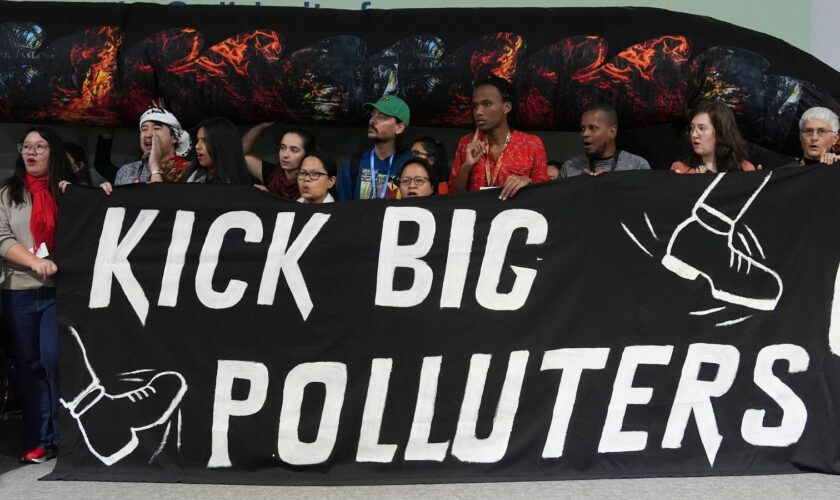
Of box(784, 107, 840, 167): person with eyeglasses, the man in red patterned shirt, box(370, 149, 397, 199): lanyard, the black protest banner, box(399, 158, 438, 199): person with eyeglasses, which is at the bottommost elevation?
the black protest banner

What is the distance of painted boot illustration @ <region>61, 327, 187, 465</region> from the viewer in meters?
5.43

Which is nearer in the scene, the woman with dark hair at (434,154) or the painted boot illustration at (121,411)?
the painted boot illustration at (121,411)

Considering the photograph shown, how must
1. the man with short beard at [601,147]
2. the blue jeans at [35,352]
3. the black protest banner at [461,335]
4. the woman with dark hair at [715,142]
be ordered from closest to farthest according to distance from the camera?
the black protest banner at [461,335], the blue jeans at [35,352], the woman with dark hair at [715,142], the man with short beard at [601,147]

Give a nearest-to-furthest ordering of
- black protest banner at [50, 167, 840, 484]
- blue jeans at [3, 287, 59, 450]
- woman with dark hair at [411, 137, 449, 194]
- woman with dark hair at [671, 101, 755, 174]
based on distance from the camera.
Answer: black protest banner at [50, 167, 840, 484], blue jeans at [3, 287, 59, 450], woman with dark hair at [671, 101, 755, 174], woman with dark hair at [411, 137, 449, 194]

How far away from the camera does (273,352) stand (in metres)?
5.41

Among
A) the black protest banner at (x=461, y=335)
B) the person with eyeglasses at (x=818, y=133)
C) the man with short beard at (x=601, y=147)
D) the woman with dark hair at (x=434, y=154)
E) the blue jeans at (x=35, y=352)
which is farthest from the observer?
the woman with dark hair at (x=434, y=154)

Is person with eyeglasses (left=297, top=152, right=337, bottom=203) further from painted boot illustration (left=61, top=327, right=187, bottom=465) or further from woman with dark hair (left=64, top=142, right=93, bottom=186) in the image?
woman with dark hair (left=64, top=142, right=93, bottom=186)


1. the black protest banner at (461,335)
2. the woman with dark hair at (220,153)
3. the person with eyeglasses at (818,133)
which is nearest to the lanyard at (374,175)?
the woman with dark hair at (220,153)

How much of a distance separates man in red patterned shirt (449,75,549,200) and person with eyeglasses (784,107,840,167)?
140 cm

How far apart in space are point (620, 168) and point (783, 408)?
5.38ft

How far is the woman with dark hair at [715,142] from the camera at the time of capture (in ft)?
19.2

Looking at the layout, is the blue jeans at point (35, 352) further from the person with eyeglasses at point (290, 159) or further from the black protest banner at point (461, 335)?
the person with eyeglasses at point (290, 159)

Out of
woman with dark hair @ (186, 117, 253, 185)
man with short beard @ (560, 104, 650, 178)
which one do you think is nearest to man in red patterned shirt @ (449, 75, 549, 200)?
man with short beard @ (560, 104, 650, 178)

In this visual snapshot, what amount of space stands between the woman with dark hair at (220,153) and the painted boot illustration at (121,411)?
1127mm
